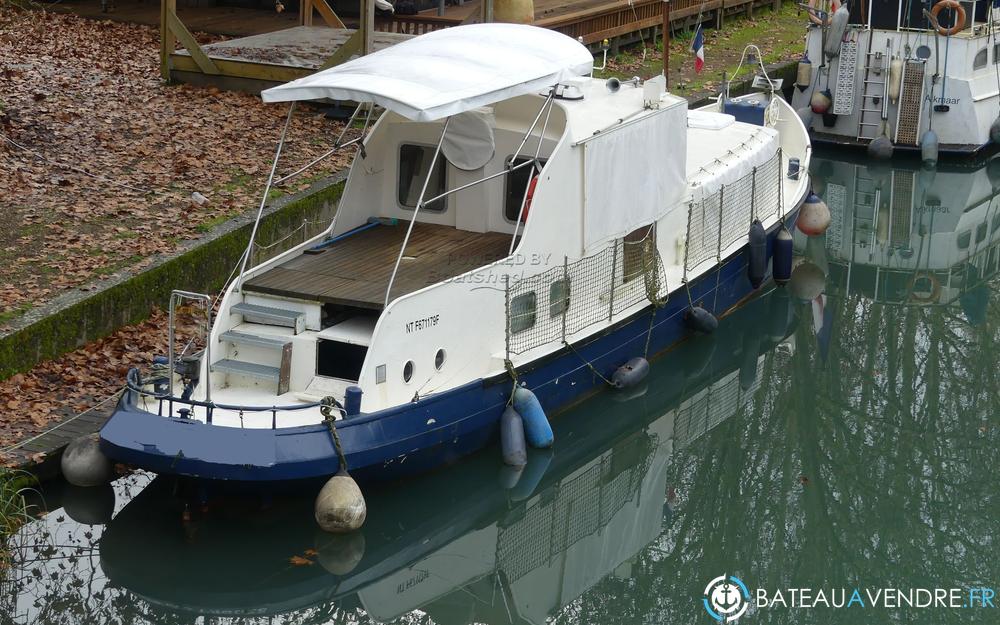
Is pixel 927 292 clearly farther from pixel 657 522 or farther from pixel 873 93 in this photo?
pixel 657 522

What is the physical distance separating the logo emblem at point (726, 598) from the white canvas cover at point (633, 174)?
377 centimetres

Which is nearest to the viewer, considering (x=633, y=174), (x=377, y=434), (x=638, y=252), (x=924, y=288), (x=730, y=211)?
(x=377, y=434)

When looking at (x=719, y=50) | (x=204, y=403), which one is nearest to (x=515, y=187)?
(x=204, y=403)

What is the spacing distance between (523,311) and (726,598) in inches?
132

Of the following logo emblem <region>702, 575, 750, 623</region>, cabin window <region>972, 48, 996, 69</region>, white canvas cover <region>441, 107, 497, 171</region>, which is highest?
white canvas cover <region>441, 107, 497, 171</region>

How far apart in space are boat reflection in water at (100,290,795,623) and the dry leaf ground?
3.26 meters

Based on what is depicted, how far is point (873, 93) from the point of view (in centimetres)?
2562

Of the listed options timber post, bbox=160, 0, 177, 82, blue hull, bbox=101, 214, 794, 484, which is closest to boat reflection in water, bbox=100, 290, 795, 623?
blue hull, bbox=101, 214, 794, 484

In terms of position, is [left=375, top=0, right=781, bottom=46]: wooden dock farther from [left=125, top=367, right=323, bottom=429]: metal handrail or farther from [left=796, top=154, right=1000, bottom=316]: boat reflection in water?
[left=125, top=367, right=323, bottom=429]: metal handrail

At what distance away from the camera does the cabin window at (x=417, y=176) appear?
14.2m

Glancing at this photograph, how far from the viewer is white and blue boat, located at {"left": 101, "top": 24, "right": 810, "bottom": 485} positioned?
11.4 metres

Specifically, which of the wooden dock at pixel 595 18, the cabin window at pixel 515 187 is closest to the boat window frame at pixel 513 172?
the cabin window at pixel 515 187

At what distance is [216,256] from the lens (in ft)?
50.5

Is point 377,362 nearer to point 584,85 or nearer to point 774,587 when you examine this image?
point 774,587
